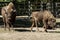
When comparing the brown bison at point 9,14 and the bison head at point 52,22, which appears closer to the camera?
the bison head at point 52,22

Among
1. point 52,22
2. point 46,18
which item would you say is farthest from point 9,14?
Answer: point 52,22

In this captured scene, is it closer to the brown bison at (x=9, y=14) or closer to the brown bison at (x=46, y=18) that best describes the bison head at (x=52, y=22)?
the brown bison at (x=46, y=18)

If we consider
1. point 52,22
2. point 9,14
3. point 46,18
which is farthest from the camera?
point 9,14

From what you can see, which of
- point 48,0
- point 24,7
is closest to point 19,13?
point 24,7

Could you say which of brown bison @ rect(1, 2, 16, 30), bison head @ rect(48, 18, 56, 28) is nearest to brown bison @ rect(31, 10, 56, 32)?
bison head @ rect(48, 18, 56, 28)

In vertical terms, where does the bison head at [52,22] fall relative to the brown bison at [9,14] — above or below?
below

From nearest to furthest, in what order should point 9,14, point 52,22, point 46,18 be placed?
point 52,22 < point 46,18 < point 9,14

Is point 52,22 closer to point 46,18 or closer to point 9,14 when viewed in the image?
point 46,18

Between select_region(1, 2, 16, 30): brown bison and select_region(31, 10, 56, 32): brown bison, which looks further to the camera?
select_region(1, 2, 16, 30): brown bison

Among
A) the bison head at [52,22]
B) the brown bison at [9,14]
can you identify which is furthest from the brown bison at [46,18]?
the brown bison at [9,14]

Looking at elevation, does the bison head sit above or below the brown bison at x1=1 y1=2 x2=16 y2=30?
below

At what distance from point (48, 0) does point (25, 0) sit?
2124mm

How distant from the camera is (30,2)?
2206 centimetres

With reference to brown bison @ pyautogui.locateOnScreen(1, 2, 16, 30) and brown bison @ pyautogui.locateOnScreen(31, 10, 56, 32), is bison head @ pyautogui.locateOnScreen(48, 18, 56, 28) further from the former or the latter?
brown bison @ pyautogui.locateOnScreen(1, 2, 16, 30)
